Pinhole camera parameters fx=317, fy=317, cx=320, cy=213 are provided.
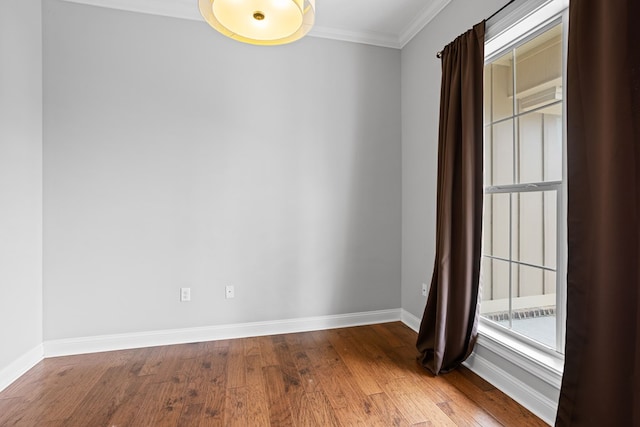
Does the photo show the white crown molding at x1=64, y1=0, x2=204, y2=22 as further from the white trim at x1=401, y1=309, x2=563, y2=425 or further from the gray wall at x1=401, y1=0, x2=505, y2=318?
the white trim at x1=401, y1=309, x2=563, y2=425

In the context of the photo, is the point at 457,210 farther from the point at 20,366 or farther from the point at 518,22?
the point at 20,366

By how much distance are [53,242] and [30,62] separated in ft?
4.32

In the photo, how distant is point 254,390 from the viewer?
1.98m

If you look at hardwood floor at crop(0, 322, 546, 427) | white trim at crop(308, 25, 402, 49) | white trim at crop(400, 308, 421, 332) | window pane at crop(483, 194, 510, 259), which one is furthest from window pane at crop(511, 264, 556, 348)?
white trim at crop(308, 25, 402, 49)

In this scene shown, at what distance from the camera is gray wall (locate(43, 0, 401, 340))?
8.09 ft

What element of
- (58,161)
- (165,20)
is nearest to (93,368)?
(58,161)

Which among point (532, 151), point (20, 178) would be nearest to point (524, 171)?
point (532, 151)

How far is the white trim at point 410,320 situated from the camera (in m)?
2.92

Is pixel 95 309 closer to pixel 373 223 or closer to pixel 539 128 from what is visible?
pixel 373 223

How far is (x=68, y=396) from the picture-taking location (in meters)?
1.93

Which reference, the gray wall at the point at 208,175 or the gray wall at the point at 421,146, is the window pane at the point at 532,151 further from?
the gray wall at the point at 208,175

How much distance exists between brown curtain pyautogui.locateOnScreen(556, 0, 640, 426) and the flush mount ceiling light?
1212 millimetres

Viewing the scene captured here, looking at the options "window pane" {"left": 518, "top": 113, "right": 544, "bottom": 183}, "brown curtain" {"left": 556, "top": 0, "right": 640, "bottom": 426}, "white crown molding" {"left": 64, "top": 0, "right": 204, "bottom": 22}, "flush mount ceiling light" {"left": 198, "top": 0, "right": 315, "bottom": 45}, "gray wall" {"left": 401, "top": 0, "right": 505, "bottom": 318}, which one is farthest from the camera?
"gray wall" {"left": 401, "top": 0, "right": 505, "bottom": 318}

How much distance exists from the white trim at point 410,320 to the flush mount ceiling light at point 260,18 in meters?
2.53
